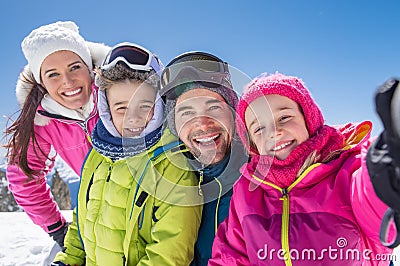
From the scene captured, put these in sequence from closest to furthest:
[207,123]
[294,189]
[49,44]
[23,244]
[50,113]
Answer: [294,189] < [207,123] < [49,44] < [50,113] < [23,244]

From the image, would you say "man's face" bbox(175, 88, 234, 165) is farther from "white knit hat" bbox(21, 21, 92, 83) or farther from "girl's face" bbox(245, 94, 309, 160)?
"white knit hat" bbox(21, 21, 92, 83)

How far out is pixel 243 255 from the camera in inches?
73.8

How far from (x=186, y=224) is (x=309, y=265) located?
2.26ft

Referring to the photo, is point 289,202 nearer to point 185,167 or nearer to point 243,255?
point 243,255

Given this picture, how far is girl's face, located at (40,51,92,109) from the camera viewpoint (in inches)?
116

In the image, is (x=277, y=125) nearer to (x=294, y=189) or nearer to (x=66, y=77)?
(x=294, y=189)

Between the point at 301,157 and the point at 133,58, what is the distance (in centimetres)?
120

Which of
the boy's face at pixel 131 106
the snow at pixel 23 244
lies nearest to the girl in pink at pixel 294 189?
the boy's face at pixel 131 106

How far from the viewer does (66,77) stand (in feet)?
9.66

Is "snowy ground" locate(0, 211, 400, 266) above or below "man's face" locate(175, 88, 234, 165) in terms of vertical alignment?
below

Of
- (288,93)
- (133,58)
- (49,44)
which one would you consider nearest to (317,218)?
(288,93)

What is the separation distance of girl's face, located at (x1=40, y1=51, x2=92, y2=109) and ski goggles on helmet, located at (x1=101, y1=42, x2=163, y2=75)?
682 mm

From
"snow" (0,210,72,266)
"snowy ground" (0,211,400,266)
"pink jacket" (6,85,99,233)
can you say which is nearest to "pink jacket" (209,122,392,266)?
"pink jacket" (6,85,99,233)

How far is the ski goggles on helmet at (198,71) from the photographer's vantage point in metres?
2.05
